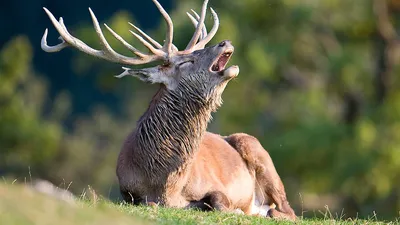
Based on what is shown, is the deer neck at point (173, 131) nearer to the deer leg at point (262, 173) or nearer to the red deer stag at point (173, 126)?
the red deer stag at point (173, 126)

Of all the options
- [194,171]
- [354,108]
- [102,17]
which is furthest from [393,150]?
[194,171]

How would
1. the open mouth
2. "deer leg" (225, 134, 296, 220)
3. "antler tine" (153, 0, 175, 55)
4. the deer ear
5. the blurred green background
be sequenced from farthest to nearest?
the blurred green background < "deer leg" (225, 134, 296, 220) < "antler tine" (153, 0, 175, 55) < the deer ear < the open mouth

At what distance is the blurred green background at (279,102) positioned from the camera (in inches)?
1169

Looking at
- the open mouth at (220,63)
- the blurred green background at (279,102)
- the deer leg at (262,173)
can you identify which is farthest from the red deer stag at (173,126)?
the blurred green background at (279,102)

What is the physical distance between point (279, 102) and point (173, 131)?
23407 millimetres

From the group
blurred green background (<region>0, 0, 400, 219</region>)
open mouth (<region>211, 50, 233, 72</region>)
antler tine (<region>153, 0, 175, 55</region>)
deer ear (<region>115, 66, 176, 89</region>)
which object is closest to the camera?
open mouth (<region>211, 50, 233, 72</region>)

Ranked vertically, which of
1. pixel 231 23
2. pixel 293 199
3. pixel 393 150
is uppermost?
pixel 231 23

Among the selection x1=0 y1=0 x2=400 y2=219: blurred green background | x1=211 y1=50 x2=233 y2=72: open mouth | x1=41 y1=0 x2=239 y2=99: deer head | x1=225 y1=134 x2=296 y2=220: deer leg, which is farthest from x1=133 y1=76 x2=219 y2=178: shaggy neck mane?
x1=0 y1=0 x2=400 y2=219: blurred green background

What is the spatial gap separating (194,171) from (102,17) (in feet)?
84.3

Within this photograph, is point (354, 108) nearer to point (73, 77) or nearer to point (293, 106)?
point (293, 106)

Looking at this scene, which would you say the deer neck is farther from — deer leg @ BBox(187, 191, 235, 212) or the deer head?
deer leg @ BBox(187, 191, 235, 212)

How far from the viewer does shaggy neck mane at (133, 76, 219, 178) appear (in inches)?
448

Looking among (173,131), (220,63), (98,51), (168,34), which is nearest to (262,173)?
(173,131)

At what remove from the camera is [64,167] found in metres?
30.5
